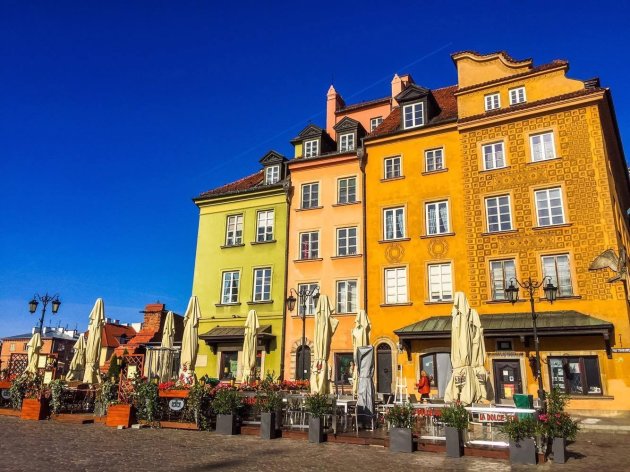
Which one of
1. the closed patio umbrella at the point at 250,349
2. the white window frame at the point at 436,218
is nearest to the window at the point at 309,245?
the white window frame at the point at 436,218

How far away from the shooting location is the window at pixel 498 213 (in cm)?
2264

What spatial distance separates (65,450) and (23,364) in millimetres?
17096

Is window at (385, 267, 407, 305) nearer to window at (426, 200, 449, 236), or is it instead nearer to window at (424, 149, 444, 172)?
window at (426, 200, 449, 236)

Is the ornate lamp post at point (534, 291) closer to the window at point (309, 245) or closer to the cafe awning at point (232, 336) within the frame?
the window at point (309, 245)

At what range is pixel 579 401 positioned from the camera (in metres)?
18.8

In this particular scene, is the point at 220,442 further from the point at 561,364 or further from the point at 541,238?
the point at 541,238

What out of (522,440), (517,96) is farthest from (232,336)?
(517,96)

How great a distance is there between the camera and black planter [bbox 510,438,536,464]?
1021 centimetres

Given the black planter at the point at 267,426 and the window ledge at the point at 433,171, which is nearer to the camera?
the black planter at the point at 267,426

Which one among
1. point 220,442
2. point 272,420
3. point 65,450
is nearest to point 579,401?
point 272,420

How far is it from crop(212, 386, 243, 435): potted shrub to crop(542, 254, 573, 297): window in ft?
46.6

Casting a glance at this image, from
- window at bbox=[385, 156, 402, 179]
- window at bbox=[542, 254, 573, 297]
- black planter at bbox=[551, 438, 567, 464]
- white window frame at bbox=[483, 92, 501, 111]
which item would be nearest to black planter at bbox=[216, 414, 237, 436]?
black planter at bbox=[551, 438, 567, 464]

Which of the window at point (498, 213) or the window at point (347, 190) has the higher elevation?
the window at point (347, 190)

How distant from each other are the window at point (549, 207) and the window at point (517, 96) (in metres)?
4.83
